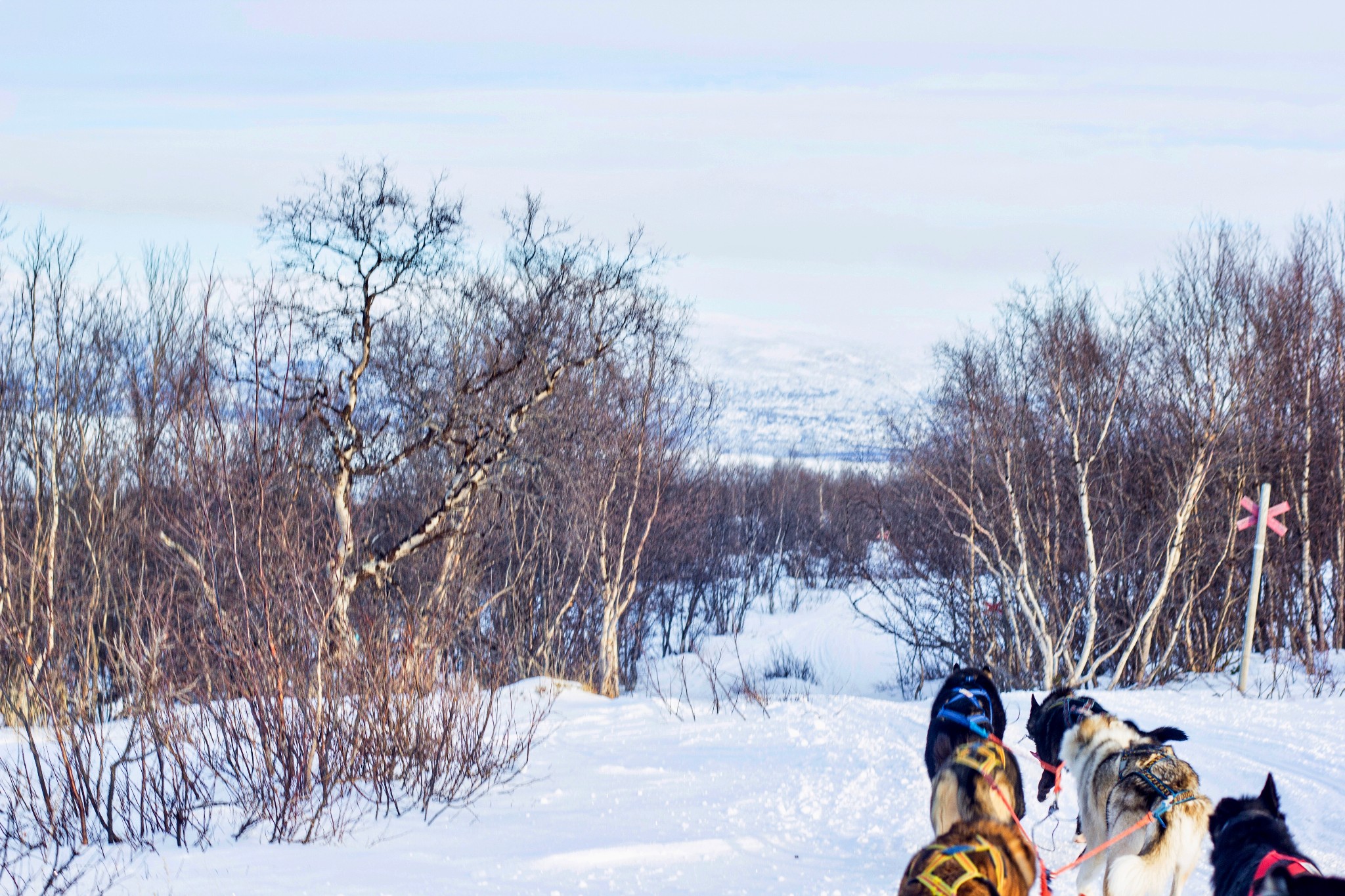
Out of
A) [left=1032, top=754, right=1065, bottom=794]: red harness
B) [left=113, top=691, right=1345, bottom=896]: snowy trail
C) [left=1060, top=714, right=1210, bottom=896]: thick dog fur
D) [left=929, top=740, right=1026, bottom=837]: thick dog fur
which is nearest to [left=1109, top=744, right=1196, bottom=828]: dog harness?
[left=1060, top=714, right=1210, bottom=896]: thick dog fur

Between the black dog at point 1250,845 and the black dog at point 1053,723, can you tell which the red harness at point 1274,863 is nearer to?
the black dog at point 1250,845

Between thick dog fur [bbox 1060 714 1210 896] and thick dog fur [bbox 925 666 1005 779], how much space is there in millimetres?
708

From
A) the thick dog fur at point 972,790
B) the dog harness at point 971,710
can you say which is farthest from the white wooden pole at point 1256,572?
the thick dog fur at point 972,790

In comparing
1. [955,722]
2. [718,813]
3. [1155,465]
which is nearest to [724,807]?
[718,813]

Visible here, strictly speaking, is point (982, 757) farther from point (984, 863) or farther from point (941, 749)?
point (984, 863)

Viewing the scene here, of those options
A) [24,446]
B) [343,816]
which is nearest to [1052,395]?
[343,816]

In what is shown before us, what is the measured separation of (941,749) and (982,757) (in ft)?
3.49

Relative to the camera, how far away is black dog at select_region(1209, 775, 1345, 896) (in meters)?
3.11

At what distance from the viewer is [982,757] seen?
4375mm

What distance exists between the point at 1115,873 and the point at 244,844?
4464 millimetres

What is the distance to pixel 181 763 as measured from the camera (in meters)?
5.05

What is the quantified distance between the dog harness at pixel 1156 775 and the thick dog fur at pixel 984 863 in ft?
3.42

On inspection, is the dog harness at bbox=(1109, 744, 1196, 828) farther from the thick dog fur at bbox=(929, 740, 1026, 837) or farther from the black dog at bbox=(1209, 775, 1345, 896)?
the thick dog fur at bbox=(929, 740, 1026, 837)

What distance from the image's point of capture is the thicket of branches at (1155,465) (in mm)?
13805
